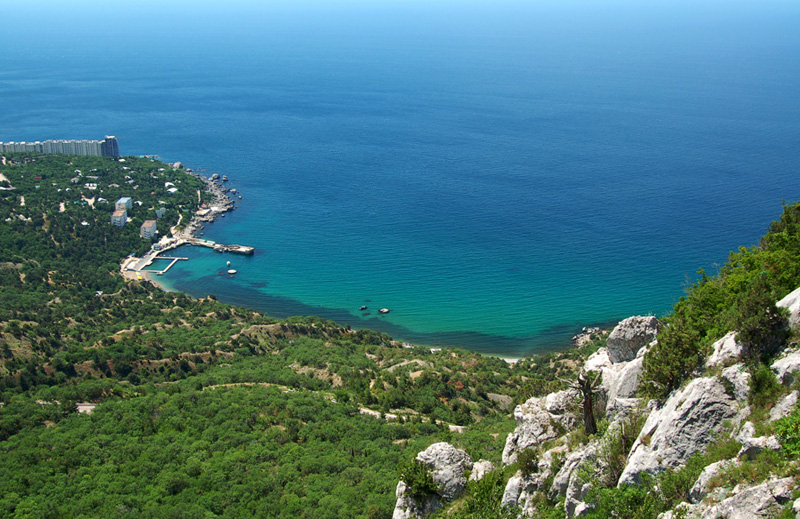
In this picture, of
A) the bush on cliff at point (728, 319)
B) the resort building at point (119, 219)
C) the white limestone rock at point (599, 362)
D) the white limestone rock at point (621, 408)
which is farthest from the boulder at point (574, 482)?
the resort building at point (119, 219)

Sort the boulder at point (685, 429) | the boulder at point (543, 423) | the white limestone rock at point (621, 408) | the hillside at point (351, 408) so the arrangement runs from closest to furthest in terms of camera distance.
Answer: the boulder at point (685, 429)
the hillside at point (351, 408)
the white limestone rock at point (621, 408)
the boulder at point (543, 423)

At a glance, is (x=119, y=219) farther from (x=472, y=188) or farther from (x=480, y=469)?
(x=480, y=469)

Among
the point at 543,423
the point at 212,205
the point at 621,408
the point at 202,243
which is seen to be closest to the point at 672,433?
the point at 621,408

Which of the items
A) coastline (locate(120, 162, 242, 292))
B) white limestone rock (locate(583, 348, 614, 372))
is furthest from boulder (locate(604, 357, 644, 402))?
coastline (locate(120, 162, 242, 292))

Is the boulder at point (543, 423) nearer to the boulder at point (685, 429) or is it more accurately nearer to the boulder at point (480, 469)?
the boulder at point (480, 469)

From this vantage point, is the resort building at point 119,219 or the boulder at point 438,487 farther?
the resort building at point 119,219

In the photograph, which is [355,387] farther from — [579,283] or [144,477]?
[579,283]
